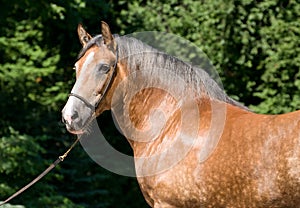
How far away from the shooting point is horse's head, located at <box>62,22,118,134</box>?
14.6 feet

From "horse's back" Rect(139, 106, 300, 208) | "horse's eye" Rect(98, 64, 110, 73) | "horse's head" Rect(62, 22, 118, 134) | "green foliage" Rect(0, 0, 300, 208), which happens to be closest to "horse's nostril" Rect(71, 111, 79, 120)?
"horse's head" Rect(62, 22, 118, 134)

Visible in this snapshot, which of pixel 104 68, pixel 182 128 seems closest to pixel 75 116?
pixel 104 68

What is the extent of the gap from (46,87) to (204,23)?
2.78m

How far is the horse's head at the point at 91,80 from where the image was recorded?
14.6 feet

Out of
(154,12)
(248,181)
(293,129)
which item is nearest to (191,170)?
(248,181)

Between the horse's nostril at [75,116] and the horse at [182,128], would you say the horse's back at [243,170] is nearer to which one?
the horse at [182,128]

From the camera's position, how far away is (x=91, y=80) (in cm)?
448

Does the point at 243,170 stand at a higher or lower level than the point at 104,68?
lower

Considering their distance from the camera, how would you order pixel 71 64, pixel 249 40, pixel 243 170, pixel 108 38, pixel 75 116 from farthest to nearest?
pixel 71 64 → pixel 249 40 → pixel 108 38 → pixel 75 116 → pixel 243 170

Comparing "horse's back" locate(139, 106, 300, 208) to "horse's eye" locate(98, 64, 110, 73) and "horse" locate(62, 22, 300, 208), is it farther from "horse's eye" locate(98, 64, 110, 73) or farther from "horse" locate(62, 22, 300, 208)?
"horse's eye" locate(98, 64, 110, 73)

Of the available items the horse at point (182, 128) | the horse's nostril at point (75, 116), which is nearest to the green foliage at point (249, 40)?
the horse at point (182, 128)

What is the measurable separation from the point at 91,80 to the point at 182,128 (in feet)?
2.20

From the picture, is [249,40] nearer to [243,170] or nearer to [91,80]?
[91,80]

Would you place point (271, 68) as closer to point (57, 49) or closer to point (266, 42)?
point (266, 42)
